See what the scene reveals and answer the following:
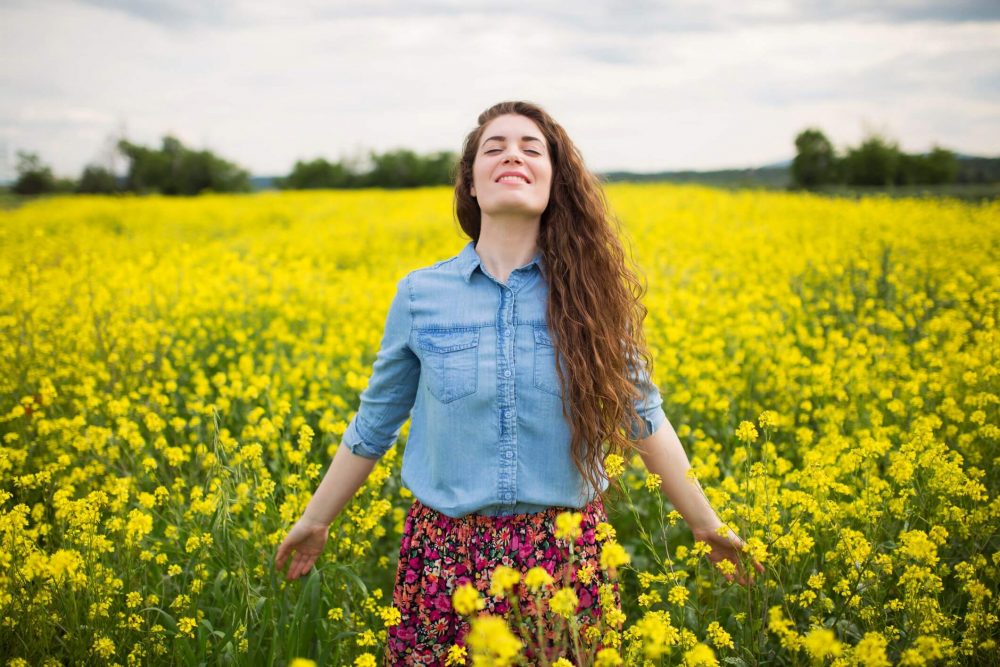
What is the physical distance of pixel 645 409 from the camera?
184 centimetres

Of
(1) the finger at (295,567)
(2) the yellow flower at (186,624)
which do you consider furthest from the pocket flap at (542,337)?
(2) the yellow flower at (186,624)

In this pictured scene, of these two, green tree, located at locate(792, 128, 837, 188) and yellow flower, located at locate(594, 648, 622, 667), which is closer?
yellow flower, located at locate(594, 648, 622, 667)

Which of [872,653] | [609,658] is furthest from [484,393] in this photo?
[872,653]

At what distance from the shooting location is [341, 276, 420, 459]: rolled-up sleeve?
6.04 ft

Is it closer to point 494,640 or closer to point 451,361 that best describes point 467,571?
point 451,361

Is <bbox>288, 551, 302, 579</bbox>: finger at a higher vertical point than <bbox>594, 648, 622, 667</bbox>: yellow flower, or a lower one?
lower

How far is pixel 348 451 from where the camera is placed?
1.91 meters

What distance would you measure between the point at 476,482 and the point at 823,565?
1.43 meters

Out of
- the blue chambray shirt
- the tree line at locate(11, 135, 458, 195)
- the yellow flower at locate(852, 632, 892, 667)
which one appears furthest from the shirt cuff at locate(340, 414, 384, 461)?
the tree line at locate(11, 135, 458, 195)

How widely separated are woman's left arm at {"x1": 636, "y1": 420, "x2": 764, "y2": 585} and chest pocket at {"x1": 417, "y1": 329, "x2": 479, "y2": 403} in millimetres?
529

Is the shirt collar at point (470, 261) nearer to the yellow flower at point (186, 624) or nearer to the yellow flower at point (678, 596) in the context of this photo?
the yellow flower at point (678, 596)

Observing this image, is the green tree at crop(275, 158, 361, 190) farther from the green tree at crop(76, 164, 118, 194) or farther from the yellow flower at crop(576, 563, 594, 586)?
the yellow flower at crop(576, 563, 594, 586)

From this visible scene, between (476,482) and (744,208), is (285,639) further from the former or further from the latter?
(744,208)

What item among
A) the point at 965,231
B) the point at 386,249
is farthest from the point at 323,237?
the point at 965,231
